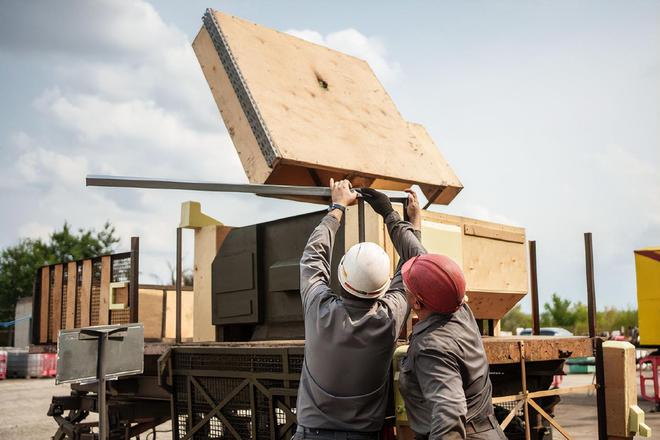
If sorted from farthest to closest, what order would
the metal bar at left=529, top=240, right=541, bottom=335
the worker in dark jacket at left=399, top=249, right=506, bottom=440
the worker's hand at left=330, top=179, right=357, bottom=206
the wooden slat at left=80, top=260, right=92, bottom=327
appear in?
the wooden slat at left=80, top=260, right=92, bottom=327 < the metal bar at left=529, top=240, right=541, bottom=335 < the worker's hand at left=330, top=179, right=357, bottom=206 < the worker in dark jacket at left=399, top=249, right=506, bottom=440

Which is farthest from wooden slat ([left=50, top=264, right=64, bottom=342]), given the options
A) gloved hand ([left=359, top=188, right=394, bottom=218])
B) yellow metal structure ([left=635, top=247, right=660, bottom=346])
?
yellow metal structure ([left=635, top=247, right=660, bottom=346])

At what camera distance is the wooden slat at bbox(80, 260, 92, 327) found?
8273mm

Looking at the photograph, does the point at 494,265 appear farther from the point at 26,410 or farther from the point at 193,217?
the point at 26,410

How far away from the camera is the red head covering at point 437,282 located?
311 centimetres

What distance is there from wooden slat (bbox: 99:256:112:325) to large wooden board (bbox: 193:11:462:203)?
310 centimetres

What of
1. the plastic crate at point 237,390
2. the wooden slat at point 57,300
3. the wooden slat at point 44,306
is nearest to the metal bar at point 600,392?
the plastic crate at point 237,390

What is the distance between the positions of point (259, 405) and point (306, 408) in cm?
126

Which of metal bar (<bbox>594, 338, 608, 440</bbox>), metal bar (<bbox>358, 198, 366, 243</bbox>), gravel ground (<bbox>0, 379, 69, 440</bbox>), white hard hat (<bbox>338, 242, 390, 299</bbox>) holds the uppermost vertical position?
metal bar (<bbox>358, 198, 366, 243</bbox>)

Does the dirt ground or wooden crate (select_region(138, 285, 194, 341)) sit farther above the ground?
wooden crate (select_region(138, 285, 194, 341))

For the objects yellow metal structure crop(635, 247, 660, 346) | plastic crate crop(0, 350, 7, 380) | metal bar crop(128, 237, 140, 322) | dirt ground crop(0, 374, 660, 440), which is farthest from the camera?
plastic crate crop(0, 350, 7, 380)

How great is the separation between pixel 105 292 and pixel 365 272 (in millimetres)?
5423

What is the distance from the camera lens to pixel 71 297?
8750mm

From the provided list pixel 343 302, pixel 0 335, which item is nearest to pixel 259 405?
pixel 343 302

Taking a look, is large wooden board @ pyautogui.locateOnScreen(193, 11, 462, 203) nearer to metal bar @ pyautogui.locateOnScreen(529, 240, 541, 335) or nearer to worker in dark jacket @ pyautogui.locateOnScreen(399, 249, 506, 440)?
metal bar @ pyautogui.locateOnScreen(529, 240, 541, 335)
